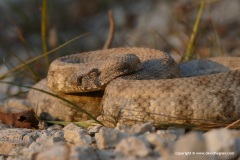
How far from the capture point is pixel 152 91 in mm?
4160

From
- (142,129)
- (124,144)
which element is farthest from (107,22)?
(124,144)

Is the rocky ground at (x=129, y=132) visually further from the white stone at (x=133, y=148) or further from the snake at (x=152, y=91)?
the snake at (x=152, y=91)

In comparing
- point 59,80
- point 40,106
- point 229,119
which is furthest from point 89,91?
point 229,119

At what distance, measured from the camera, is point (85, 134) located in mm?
3990

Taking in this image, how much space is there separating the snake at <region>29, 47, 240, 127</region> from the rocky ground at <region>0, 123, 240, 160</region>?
18 cm

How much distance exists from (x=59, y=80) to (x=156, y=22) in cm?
920

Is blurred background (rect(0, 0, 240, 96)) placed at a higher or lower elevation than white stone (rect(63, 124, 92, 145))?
higher

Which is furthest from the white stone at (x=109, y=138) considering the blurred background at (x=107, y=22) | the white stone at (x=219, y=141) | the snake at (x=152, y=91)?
the blurred background at (x=107, y=22)

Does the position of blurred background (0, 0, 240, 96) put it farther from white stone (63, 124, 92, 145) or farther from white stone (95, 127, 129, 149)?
white stone (95, 127, 129, 149)

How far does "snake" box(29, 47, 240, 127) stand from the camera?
4.02 metres

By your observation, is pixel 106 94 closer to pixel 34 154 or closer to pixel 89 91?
pixel 89 91

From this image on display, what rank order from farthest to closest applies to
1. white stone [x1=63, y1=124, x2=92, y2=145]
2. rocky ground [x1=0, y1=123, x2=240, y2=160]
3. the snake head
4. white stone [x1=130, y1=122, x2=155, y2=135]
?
the snake head → white stone [x1=63, y1=124, x2=92, y2=145] → white stone [x1=130, y1=122, x2=155, y2=135] → rocky ground [x1=0, y1=123, x2=240, y2=160]

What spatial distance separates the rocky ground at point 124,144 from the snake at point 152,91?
18 cm

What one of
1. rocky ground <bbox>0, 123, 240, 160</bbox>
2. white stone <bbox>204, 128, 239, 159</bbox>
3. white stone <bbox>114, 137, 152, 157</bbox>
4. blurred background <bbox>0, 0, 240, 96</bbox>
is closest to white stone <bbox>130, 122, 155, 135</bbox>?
rocky ground <bbox>0, 123, 240, 160</bbox>
